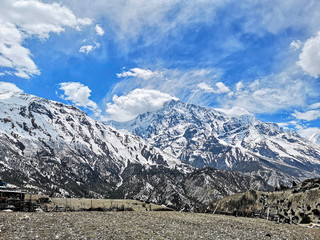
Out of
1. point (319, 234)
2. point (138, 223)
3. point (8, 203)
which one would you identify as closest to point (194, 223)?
point (138, 223)

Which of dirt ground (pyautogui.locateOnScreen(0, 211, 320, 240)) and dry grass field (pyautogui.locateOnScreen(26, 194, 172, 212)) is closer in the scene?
dirt ground (pyautogui.locateOnScreen(0, 211, 320, 240))

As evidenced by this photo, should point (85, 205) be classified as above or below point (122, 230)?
above

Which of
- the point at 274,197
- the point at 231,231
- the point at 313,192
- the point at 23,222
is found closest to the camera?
the point at 23,222

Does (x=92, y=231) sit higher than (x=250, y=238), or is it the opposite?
(x=92, y=231)

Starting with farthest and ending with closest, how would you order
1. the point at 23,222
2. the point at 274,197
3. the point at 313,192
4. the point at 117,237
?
1. the point at 274,197
2. the point at 313,192
3. the point at 23,222
4. the point at 117,237

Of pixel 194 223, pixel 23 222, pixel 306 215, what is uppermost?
pixel 23 222

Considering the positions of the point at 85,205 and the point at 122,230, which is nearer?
the point at 122,230

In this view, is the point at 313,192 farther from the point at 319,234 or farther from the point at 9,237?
the point at 9,237

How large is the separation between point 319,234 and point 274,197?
3719 inches

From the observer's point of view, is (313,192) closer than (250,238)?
No

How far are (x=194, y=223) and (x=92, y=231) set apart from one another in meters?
18.1

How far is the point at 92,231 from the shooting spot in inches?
1262

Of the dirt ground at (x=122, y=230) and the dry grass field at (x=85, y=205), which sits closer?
the dirt ground at (x=122, y=230)

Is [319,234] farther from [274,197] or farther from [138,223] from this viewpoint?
[274,197]
